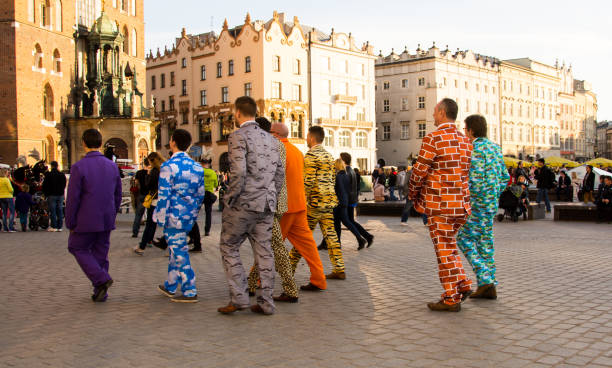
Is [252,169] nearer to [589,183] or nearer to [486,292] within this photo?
[486,292]

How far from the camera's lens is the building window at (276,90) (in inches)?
2452

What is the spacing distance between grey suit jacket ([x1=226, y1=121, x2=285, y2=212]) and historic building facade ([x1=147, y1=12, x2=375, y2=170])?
54584 mm

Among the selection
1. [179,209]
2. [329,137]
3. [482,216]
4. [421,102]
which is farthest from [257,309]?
[421,102]

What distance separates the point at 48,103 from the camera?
38.5 meters

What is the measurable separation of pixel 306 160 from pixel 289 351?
4070 millimetres

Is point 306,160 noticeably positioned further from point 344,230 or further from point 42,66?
point 42,66

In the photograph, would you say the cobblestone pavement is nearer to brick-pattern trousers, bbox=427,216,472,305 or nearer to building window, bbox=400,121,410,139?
brick-pattern trousers, bbox=427,216,472,305

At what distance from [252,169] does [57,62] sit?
36252mm

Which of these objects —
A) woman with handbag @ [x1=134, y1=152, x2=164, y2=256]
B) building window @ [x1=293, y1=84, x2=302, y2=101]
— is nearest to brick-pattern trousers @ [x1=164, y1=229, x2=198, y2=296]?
woman with handbag @ [x1=134, y1=152, x2=164, y2=256]

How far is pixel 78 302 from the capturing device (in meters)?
7.22

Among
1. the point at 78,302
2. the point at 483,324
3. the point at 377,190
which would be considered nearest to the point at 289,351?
the point at 483,324

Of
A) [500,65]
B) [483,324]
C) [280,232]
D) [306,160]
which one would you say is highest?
[500,65]

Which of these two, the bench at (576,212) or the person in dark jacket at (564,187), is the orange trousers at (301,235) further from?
the person in dark jacket at (564,187)

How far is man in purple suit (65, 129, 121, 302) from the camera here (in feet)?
23.6
